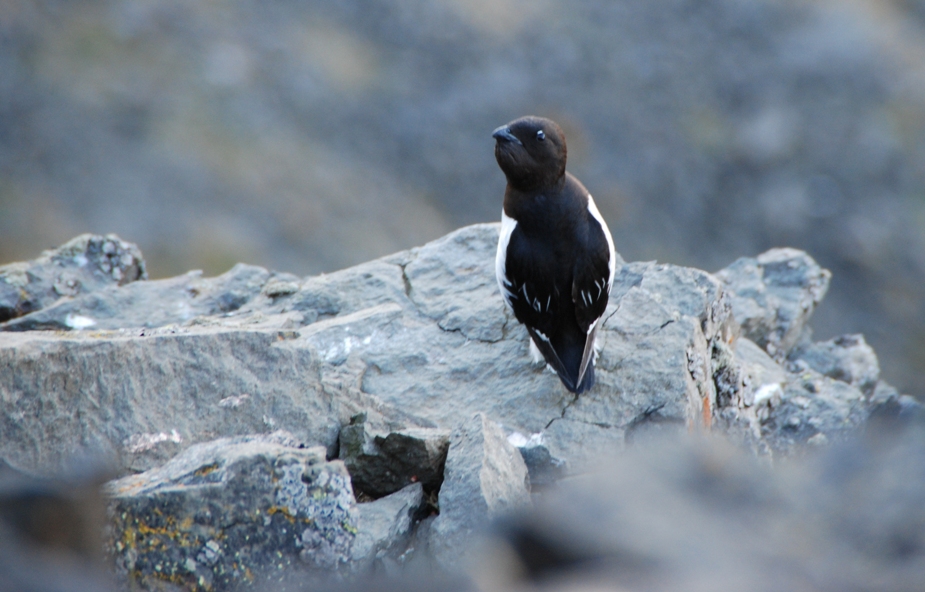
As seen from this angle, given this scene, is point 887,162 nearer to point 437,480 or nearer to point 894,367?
point 894,367

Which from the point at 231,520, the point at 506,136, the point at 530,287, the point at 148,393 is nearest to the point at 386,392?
the point at 530,287

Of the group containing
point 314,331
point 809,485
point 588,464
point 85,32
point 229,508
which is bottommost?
point 229,508

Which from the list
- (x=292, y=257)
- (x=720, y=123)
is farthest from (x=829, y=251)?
(x=292, y=257)

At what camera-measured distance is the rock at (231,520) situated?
2846 mm

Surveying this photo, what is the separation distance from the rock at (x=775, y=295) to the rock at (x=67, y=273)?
16.0 ft

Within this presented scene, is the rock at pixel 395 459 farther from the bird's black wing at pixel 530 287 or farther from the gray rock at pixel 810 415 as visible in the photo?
the gray rock at pixel 810 415

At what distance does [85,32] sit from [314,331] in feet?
76.5

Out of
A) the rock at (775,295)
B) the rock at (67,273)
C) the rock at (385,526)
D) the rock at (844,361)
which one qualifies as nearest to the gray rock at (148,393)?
the rock at (385,526)

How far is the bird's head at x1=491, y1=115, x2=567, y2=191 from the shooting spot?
16.4 ft

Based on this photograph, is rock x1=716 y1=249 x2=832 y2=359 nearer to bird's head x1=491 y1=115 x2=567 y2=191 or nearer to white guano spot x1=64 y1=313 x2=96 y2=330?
bird's head x1=491 y1=115 x2=567 y2=191

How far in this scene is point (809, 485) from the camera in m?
1.77

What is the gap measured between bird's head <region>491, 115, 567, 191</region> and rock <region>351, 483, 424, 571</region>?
2155 mm

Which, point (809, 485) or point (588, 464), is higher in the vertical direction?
point (588, 464)

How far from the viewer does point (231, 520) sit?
2.92 meters
